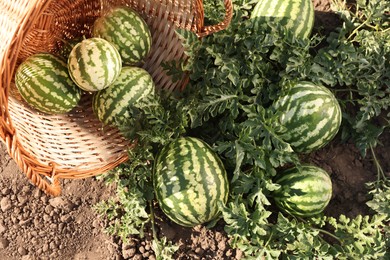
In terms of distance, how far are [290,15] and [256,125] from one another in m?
A: 0.77

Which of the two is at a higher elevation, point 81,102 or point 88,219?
point 81,102

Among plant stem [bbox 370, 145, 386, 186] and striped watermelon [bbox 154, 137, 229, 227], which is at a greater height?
striped watermelon [bbox 154, 137, 229, 227]

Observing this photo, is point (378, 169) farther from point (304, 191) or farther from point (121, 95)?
point (121, 95)

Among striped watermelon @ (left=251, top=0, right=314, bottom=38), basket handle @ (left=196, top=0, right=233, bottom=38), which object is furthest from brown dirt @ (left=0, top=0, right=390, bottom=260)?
basket handle @ (left=196, top=0, right=233, bottom=38)

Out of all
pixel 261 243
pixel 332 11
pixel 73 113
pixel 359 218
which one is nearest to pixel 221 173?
pixel 261 243

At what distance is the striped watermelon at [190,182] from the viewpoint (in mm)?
2643

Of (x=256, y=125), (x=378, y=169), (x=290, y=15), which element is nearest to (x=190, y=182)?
(x=256, y=125)

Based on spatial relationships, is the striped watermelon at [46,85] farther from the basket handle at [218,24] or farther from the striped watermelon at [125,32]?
the basket handle at [218,24]

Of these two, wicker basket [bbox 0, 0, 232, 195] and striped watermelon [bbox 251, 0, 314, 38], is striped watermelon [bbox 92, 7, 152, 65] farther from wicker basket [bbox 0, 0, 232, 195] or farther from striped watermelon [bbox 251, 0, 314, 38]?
striped watermelon [bbox 251, 0, 314, 38]

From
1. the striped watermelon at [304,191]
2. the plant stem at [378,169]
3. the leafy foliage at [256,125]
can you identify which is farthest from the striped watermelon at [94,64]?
the plant stem at [378,169]

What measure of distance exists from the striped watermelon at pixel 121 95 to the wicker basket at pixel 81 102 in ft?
0.62

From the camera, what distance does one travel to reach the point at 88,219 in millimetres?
3271

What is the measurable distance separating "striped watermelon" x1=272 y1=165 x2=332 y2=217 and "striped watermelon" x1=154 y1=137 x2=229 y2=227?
1.21ft

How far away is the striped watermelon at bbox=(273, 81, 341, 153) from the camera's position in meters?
2.74
